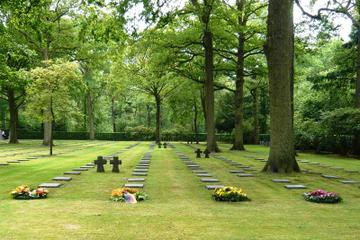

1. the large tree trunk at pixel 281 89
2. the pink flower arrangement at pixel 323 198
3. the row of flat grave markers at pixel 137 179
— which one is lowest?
the pink flower arrangement at pixel 323 198

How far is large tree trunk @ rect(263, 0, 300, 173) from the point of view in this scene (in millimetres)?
14578

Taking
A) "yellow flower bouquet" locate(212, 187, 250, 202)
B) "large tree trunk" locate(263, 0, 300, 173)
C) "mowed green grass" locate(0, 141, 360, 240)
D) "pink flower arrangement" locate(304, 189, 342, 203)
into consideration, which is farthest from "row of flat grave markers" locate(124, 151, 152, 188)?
"large tree trunk" locate(263, 0, 300, 173)

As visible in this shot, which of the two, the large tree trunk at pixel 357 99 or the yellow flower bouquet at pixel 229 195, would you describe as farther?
the large tree trunk at pixel 357 99

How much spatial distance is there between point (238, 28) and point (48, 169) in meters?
13.9

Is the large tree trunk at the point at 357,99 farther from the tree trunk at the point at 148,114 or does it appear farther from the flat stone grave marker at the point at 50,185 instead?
the tree trunk at the point at 148,114

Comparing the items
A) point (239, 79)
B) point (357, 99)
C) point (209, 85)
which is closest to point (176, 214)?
point (209, 85)

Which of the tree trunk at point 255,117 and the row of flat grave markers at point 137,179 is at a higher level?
the tree trunk at point 255,117

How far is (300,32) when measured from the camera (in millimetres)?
24344

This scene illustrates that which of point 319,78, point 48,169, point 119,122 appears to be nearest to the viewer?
point 48,169

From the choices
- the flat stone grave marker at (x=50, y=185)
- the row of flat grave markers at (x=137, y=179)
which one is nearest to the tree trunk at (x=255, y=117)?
the row of flat grave markers at (x=137, y=179)

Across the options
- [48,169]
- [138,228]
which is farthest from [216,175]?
[138,228]

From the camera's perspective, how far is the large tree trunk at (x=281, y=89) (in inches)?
574

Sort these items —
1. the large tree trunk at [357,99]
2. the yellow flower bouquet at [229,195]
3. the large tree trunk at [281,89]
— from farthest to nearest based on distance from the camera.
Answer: the large tree trunk at [357,99] → the large tree trunk at [281,89] → the yellow flower bouquet at [229,195]

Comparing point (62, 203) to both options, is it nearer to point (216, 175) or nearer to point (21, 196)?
point (21, 196)
